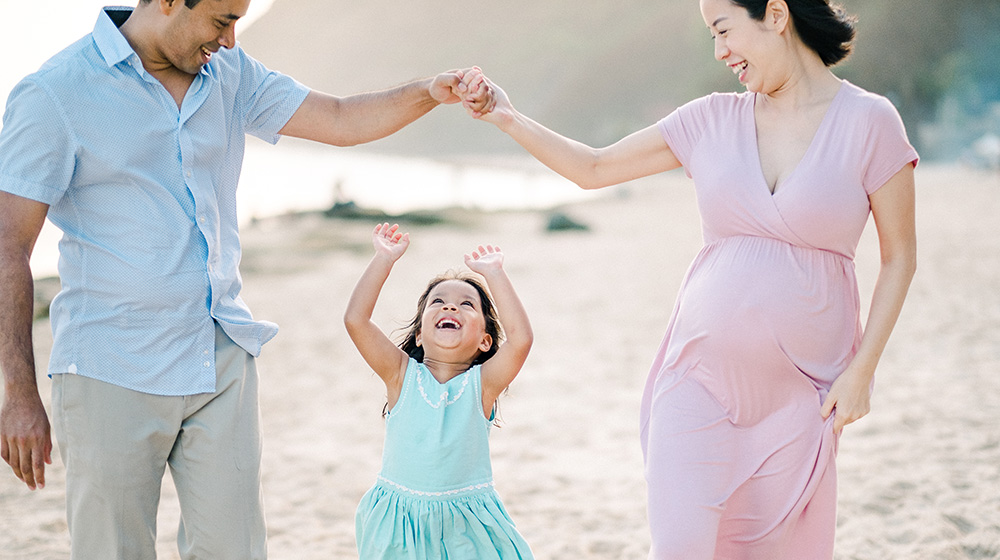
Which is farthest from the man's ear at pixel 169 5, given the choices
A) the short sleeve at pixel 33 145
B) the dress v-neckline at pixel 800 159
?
the dress v-neckline at pixel 800 159

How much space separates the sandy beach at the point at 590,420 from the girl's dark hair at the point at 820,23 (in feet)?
8.47

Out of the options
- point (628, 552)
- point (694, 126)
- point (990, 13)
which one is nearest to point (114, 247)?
point (694, 126)

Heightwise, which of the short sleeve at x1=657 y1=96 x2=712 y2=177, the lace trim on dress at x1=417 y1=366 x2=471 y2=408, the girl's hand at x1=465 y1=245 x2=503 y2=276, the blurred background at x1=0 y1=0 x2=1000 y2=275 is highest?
the blurred background at x1=0 y1=0 x2=1000 y2=275

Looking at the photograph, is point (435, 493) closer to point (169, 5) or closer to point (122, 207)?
point (122, 207)

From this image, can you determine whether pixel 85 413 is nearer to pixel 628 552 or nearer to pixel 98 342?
pixel 98 342

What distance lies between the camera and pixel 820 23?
2.51 m

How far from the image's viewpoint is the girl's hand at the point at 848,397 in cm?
244

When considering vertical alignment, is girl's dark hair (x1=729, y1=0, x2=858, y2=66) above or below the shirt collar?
above

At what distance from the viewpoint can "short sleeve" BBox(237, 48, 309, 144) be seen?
2.75m

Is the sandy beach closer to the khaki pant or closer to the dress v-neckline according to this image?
the khaki pant

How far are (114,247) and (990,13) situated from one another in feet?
179

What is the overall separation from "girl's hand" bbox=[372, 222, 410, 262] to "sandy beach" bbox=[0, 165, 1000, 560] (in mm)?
2125

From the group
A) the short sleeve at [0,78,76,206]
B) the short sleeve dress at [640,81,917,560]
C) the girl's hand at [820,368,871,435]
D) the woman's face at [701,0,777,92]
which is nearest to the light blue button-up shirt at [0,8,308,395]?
the short sleeve at [0,78,76,206]

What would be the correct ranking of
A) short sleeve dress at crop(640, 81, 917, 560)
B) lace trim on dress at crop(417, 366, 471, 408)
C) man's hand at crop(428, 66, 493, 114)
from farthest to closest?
1. man's hand at crop(428, 66, 493, 114)
2. lace trim on dress at crop(417, 366, 471, 408)
3. short sleeve dress at crop(640, 81, 917, 560)
